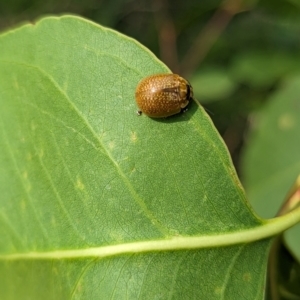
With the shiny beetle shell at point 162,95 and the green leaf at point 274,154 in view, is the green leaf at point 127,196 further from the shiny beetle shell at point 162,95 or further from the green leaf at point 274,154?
the green leaf at point 274,154

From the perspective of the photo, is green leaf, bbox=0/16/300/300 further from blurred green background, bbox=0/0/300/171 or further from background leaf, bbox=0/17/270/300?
blurred green background, bbox=0/0/300/171

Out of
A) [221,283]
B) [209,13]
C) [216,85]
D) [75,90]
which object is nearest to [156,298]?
[221,283]

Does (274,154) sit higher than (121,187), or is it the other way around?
(121,187)

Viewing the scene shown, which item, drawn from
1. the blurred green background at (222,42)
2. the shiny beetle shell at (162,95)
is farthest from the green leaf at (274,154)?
the shiny beetle shell at (162,95)

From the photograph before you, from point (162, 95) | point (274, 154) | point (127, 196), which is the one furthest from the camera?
point (274, 154)

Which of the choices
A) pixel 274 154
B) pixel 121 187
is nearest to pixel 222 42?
pixel 274 154

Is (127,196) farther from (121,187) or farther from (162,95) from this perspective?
(162,95)

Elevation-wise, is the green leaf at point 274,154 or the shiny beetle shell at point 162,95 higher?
the shiny beetle shell at point 162,95
